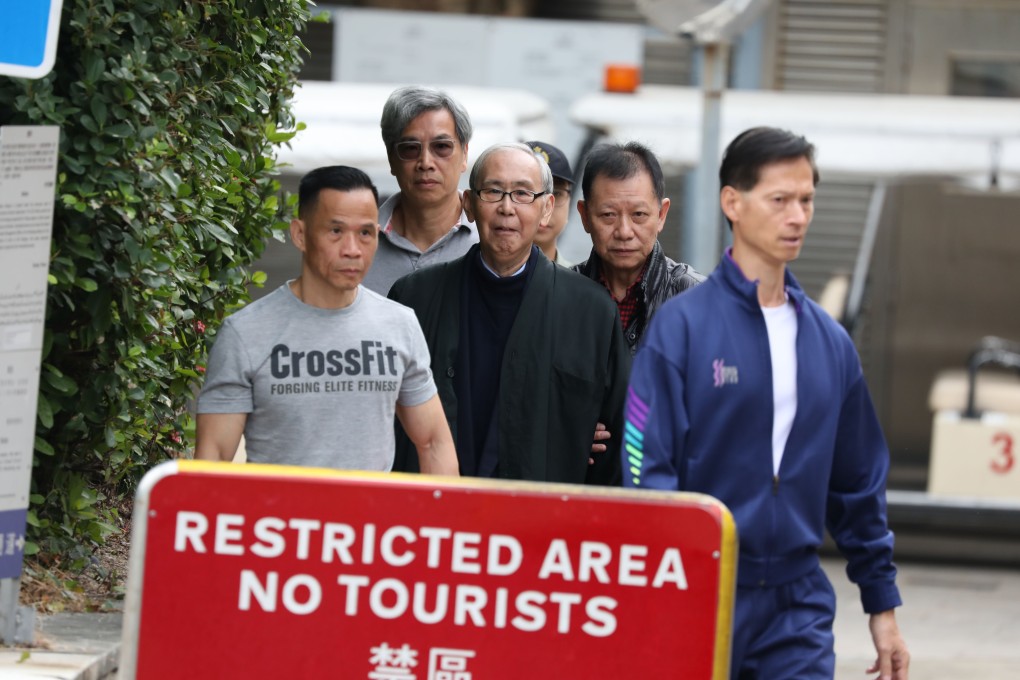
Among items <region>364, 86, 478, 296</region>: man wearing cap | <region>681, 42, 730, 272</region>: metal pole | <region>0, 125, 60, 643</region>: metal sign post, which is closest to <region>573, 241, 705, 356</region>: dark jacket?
<region>364, 86, 478, 296</region>: man wearing cap

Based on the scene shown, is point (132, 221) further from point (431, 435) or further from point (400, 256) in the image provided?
point (431, 435)

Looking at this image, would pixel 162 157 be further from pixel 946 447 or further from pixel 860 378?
pixel 946 447

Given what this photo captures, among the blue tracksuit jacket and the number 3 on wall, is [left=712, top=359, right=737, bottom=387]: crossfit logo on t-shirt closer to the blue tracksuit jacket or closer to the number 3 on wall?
the blue tracksuit jacket

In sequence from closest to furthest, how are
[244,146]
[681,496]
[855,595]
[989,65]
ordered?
[681,496]
[244,146]
[855,595]
[989,65]

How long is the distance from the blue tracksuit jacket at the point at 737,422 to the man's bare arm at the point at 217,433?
957 millimetres

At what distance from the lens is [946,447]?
10.2 metres

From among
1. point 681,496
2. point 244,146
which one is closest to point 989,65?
point 244,146

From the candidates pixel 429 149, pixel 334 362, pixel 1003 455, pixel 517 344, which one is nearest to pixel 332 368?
pixel 334 362

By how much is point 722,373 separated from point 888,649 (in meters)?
0.70

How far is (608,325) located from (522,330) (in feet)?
0.77

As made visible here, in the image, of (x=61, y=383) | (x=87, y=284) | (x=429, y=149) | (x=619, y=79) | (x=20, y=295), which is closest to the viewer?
(x=20, y=295)

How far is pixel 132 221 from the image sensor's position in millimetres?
5242

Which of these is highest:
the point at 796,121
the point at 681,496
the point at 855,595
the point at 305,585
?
the point at 796,121

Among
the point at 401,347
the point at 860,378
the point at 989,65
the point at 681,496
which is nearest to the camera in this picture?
the point at 681,496
